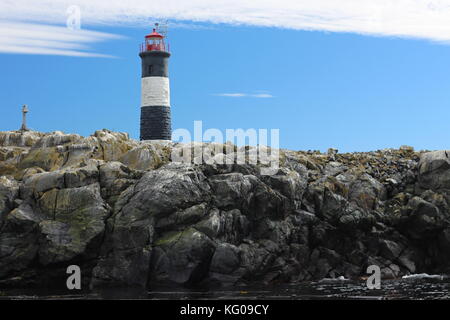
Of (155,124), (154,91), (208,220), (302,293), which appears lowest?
(302,293)

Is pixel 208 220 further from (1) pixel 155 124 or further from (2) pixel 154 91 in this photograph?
(2) pixel 154 91

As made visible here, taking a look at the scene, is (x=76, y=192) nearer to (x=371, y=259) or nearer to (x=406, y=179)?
(x=371, y=259)

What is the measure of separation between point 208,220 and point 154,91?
21.0 metres

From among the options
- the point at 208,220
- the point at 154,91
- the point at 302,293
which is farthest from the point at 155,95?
the point at 302,293

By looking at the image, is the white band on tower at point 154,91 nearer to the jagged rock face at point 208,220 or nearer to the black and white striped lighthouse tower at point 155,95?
the black and white striped lighthouse tower at point 155,95

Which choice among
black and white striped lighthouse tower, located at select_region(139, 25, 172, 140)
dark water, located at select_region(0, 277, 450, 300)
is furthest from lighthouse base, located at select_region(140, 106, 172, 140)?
dark water, located at select_region(0, 277, 450, 300)

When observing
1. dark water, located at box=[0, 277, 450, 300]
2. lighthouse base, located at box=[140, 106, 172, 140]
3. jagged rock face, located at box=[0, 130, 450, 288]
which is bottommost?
dark water, located at box=[0, 277, 450, 300]

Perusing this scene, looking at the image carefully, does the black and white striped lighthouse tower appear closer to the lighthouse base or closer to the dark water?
the lighthouse base

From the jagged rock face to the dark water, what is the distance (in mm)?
2223

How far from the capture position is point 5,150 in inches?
2355

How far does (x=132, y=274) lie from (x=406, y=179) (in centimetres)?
2242

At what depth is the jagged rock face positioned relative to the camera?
4853 cm

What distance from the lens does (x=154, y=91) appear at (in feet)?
219

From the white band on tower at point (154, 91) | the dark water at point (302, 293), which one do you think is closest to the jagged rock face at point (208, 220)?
the dark water at point (302, 293)
